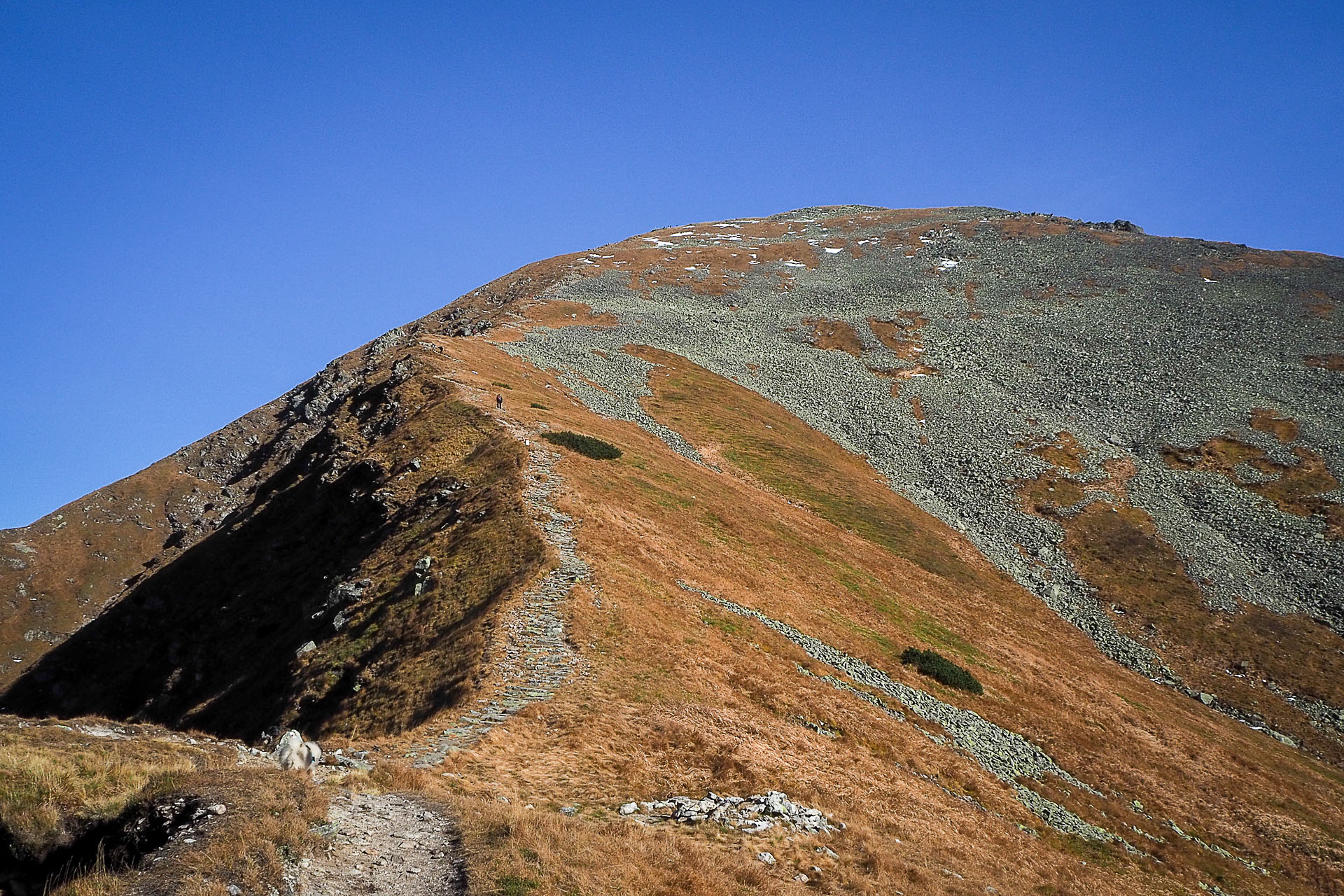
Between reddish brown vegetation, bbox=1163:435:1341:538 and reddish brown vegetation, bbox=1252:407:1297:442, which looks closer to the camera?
reddish brown vegetation, bbox=1163:435:1341:538

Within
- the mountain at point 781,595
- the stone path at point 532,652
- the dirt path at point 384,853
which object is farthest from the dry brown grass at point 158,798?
the stone path at point 532,652

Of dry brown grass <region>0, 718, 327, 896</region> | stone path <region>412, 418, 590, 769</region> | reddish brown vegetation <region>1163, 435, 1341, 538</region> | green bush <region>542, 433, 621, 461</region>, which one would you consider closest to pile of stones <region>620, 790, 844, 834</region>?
stone path <region>412, 418, 590, 769</region>

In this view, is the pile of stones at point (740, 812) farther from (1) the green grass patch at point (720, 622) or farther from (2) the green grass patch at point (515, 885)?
(1) the green grass patch at point (720, 622)

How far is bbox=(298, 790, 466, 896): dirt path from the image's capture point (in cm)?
1107

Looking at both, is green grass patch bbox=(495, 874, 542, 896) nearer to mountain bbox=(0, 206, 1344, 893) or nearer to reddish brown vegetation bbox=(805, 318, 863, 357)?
mountain bbox=(0, 206, 1344, 893)

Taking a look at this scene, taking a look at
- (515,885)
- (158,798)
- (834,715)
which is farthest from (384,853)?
(834,715)

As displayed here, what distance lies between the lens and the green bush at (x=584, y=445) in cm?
3947

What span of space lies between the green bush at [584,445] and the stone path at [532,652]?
985 centimetres

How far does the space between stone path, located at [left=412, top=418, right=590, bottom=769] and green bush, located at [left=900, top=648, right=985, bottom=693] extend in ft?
52.1

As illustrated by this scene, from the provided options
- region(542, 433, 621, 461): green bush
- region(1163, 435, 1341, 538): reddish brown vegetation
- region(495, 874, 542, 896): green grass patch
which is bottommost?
region(495, 874, 542, 896): green grass patch

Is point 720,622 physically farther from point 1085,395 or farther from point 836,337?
point 836,337

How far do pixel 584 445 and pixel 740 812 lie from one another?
1062 inches

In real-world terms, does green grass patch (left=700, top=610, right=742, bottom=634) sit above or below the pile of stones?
above

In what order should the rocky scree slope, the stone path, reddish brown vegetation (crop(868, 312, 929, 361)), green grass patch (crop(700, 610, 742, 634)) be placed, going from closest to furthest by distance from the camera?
the stone path, green grass patch (crop(700, 610, 742, 634)), the rocky scree slope, reddish brown vegetation (crop(868, 312, 929, 361))
